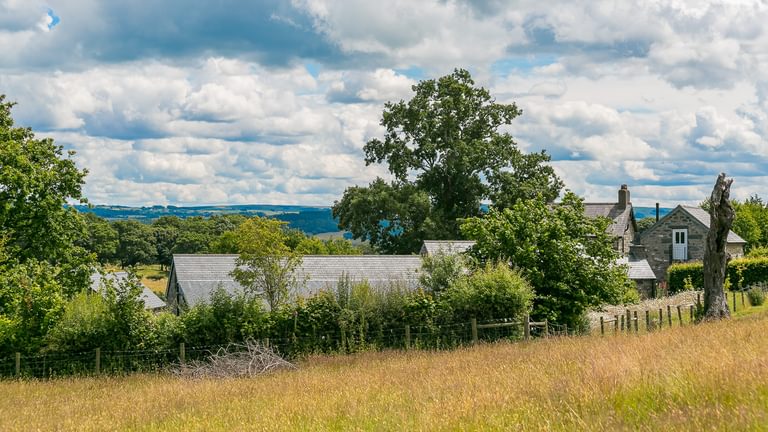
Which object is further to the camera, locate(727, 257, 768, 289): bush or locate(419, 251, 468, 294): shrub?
locate(727, 257, 768, 289): bush

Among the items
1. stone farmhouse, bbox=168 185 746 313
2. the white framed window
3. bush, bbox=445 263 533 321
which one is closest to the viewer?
bush, bbox=445 263 533 321

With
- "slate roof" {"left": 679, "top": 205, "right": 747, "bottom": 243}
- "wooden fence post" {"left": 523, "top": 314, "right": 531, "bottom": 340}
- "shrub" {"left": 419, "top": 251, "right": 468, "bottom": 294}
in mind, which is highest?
"slate roof" {"left": 679, "top": 205, "right": 747, "bottom": 243}

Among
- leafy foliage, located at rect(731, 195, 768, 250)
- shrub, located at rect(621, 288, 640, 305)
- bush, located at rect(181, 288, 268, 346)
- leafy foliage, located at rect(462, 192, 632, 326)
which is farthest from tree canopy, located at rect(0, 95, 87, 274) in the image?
leafy foliage, located at rect(731, 195, 768, 250)

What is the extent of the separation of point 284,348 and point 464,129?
3986 centimetres

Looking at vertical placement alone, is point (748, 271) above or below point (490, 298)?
below

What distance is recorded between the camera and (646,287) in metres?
58.0

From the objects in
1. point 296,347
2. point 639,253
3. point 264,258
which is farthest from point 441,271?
point 639,253

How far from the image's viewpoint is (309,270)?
4653 cm

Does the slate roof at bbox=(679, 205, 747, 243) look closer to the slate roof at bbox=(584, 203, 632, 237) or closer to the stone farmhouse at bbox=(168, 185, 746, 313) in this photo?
the stone farmhouse at bbox=(168, 185, 746, 313)

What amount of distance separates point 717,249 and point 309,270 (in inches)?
1073

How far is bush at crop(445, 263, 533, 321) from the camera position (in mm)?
25703

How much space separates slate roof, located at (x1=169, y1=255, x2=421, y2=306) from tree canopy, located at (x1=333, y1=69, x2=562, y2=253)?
36.6 feet

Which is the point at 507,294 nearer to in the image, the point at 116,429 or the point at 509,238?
the point at 509,238

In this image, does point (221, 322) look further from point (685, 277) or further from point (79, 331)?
point (685, 277)
